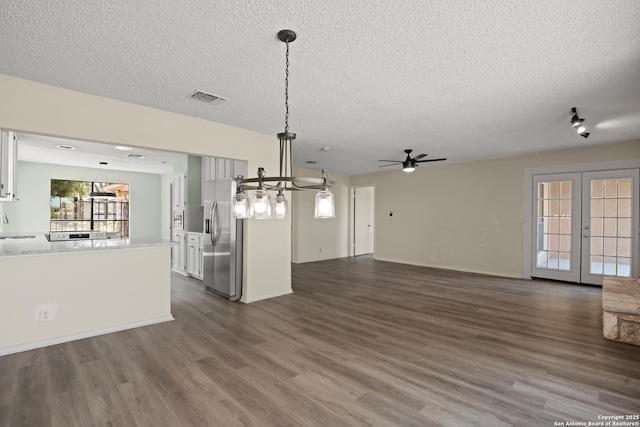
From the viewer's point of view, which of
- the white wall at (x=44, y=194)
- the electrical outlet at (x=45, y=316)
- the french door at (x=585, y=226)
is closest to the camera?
the electrical outlet at (x=45, y=316)

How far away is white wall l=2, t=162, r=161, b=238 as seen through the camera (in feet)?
22.9

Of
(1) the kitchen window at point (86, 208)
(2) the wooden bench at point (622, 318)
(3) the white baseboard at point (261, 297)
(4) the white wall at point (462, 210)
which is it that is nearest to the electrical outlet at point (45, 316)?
(3) the white baseboard at point (261, 297)

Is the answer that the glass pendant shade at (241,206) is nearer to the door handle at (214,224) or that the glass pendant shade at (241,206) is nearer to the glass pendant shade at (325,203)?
the glass pendant shade at (325,203)

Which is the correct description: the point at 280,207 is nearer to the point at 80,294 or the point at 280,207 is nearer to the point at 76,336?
the point at 80,294

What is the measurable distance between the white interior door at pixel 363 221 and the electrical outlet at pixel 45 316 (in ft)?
24.7

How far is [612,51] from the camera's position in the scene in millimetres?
2262

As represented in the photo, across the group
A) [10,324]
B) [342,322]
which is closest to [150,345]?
[10,324]

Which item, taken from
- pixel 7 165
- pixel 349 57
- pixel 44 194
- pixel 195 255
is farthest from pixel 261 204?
pixel 44 194

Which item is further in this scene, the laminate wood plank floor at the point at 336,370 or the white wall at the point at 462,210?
the white wall at the point at 462,210

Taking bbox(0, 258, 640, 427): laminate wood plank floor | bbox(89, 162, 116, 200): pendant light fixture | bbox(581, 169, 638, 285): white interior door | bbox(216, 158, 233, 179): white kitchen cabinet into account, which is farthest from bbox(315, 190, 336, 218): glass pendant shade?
bbox(89, 162, 116, 200): pendant light fixture

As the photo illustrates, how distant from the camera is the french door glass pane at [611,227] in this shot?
17.2 ft

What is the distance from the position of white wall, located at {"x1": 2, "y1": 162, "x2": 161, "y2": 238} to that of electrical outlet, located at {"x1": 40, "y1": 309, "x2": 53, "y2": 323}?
5035mm

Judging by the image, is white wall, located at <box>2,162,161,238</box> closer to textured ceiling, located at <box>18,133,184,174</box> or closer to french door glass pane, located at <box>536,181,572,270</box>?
textured ceiling, located at <box>18,133,184,174</box>

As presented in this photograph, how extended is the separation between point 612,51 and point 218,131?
13.0 ft
